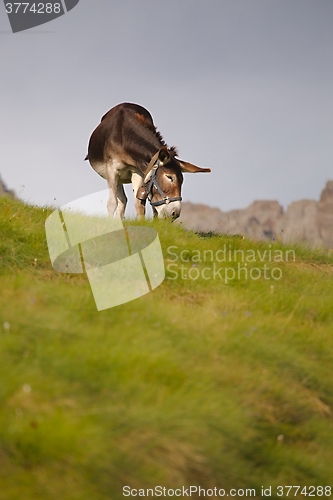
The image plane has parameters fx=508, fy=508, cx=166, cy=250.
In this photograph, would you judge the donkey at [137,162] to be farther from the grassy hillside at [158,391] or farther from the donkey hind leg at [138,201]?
the grassy hillside at [158,391]

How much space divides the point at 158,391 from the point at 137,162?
7.57m

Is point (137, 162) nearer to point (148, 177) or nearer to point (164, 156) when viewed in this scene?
point (148, 177)

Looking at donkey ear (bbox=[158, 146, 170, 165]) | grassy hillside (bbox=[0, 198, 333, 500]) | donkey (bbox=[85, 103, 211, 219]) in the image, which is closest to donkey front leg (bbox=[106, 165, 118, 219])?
donkey (bbox=[85, 103, 211, 219])

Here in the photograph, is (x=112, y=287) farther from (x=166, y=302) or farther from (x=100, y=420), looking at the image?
(x=100, y=420)

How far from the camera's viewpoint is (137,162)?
416 inches

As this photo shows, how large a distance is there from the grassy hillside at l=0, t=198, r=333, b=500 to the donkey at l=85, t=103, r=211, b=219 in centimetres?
396

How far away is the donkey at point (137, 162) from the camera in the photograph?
376 inches

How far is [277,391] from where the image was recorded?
13.4ft

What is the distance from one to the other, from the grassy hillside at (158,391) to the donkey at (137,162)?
3960 mm

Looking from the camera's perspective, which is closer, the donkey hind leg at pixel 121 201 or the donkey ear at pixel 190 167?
the donkey ear at pixel 190 167

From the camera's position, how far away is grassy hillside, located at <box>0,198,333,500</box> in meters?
3.00

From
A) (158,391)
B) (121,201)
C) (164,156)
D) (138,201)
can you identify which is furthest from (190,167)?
(158,391)

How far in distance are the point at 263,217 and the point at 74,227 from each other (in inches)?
5855

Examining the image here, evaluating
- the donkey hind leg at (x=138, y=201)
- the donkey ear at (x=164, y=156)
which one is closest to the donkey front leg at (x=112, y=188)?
the donkey hind leg at (x=138, y=201)
